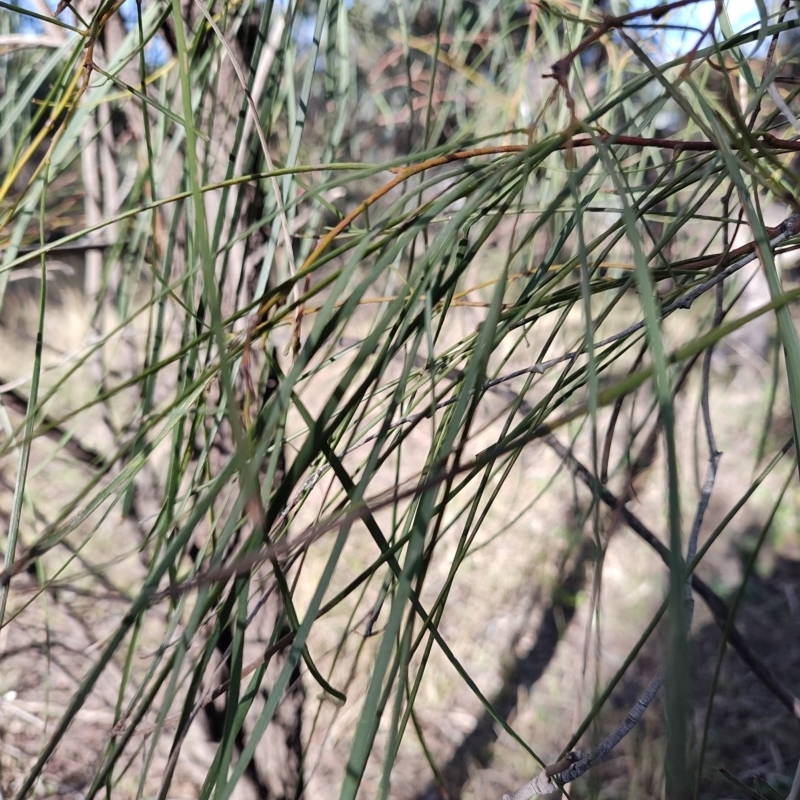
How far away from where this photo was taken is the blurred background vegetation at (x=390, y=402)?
22 centimetres

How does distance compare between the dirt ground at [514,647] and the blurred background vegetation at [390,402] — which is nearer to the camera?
the blurred background vegetation at [390,402]

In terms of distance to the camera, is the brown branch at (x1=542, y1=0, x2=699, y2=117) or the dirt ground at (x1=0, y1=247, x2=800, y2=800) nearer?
the brown branch at (x1=542, y1=0, x2=699, y2=117)

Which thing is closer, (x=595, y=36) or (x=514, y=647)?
(x=595, y=36)

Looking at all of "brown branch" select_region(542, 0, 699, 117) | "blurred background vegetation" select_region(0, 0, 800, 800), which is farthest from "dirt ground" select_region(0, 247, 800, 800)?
"brown branch" select_region(542, 0, 699, 117)

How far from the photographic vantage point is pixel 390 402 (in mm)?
280

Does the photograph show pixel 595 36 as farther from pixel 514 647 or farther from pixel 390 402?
pixel 514 647

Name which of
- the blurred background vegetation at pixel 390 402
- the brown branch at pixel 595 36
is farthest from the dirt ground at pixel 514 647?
the brown branch at pixel 595 36

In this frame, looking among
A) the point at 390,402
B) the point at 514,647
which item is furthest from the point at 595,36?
the point at 514,647

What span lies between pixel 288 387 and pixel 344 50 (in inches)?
18.9

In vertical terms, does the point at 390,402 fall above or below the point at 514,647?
below

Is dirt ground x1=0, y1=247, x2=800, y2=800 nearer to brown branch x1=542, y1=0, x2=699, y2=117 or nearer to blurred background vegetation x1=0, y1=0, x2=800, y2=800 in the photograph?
blurred background vegetation x1=0, y1=0, x2=800, y2=800

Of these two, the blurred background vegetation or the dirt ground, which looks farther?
the dirt ground

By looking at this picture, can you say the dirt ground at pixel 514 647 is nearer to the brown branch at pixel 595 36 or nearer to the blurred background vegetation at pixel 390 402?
the blurred background vegetation at pixel 390 402

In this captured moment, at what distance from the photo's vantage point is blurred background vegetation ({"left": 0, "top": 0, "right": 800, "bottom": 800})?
0.22 metres
